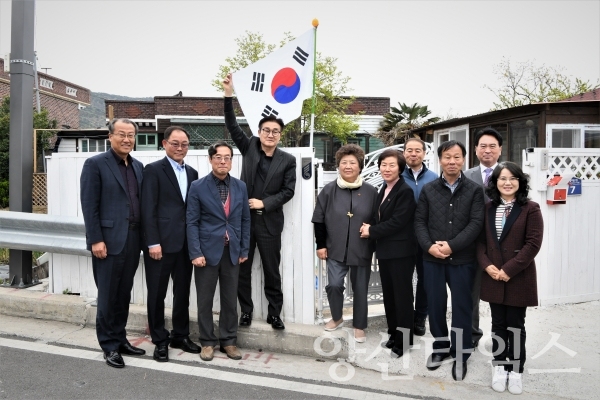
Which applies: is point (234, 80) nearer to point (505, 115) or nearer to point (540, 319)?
point (540, 319)

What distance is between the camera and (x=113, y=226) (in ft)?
13.4

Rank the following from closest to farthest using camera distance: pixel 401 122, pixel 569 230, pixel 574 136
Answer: pixel 569 230, pixel 574 136, pixel 401 122

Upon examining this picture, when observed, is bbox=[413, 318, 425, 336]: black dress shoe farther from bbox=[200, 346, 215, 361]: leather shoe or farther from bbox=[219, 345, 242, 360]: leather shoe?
bbox=[200, 346, 215, 361]: leather shoe

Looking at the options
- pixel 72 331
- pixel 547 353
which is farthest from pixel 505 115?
pixel 72 331

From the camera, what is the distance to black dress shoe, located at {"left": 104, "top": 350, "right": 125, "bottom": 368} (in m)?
4.01

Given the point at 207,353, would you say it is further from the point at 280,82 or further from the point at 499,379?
the point at 280,82

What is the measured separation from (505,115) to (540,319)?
9309 millimetres

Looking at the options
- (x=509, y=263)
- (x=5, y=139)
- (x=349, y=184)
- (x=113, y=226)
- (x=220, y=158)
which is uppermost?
(x=5, y=139)

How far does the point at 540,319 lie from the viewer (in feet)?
17.1

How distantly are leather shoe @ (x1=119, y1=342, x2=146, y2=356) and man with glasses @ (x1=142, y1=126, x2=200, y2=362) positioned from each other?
13cm

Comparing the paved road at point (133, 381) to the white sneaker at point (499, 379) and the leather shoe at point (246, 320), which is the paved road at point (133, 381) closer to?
the leather shoe at point (246, 320)

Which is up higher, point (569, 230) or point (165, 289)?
point (569, 230)

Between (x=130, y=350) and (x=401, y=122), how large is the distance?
2607 cm

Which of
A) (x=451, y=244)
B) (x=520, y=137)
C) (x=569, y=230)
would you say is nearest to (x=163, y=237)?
(x=451, y=244)
